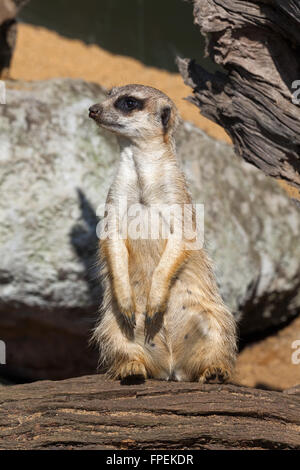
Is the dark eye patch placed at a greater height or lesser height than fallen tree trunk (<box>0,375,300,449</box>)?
greater

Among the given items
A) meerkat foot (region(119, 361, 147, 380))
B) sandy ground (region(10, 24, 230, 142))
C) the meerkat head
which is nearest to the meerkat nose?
the meerkat head

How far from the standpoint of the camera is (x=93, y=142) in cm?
492

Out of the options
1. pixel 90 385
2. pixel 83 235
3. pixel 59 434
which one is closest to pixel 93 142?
pixel 83 235

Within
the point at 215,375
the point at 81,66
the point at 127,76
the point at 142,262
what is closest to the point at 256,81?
the point at 142,262

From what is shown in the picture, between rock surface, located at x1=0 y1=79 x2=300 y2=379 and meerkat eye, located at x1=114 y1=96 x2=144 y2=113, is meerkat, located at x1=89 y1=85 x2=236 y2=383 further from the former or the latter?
rock surface, located at x1=0 y1=79 x2=300 y2=379

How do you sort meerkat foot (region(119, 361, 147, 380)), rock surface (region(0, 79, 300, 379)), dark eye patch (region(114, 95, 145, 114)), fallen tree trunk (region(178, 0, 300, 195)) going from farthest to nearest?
rock surface (region(0, 79, 300, 379)), dark eye patch (region(114, 95, 145, 114)), fallen tree trunk (region(178, 0, 300, 195)), meerkat foot (region(119, 361, 147, 380))

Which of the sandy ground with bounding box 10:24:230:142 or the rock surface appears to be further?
the sandy ground with bounding box 10:24:230:142

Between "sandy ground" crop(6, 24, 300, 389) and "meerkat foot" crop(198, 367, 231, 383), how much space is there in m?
1.94

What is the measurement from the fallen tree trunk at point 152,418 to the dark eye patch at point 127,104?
1492 millimetres

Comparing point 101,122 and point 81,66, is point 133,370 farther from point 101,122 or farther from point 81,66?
point 81,66

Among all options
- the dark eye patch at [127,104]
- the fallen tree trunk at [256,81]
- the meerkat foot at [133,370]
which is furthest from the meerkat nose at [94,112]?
the meerkat foot at [133,370]

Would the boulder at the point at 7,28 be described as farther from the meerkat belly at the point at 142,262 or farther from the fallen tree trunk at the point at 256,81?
the meerkat belly at the point at 142,262

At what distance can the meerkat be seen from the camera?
10.8ft

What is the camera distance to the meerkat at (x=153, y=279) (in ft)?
10.8
